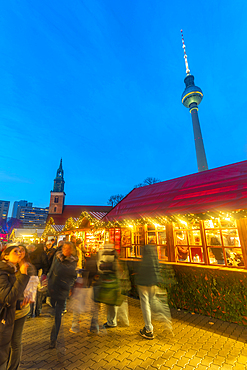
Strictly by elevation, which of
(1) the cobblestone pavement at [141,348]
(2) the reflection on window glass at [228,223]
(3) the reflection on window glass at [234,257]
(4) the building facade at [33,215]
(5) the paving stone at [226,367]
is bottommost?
(5) the paving stone at [226,367]

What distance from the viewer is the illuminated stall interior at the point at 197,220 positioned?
197 inches

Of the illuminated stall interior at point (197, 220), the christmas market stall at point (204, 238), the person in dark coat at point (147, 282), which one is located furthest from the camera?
the illuminated stall interior at point (197, 220)

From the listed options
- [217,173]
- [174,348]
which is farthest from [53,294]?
[217,173]

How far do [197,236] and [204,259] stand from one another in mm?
730

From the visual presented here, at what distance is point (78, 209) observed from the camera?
58.4 meters

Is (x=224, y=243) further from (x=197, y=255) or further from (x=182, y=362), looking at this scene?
(x=182, y=362)

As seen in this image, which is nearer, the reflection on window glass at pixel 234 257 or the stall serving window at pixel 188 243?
the reflection on window glass at pixel 234 257

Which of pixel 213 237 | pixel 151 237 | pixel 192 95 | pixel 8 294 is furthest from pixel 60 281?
pixel 192 95

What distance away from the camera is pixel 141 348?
148 inches

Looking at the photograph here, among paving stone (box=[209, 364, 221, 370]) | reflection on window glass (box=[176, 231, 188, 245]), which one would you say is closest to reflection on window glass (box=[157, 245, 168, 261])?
reflection on window glass (box=[176, 231, 188, 245])

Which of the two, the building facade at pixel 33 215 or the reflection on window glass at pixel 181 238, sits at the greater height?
the building facade at pixel 33 215

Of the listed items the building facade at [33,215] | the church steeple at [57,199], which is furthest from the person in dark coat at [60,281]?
the building facade at [33,215]

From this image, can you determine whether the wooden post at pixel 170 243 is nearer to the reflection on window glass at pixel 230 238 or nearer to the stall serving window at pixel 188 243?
the stall serving window at pixel 188 243

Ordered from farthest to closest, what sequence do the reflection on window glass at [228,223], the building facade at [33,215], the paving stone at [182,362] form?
the building facade at [33,215], the reflection on window glass at [228,223], the paving stone at [182,362]
